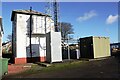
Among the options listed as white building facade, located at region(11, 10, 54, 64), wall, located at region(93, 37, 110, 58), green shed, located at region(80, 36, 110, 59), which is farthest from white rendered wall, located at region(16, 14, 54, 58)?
wall, located at region(93, 37, 110, 58)

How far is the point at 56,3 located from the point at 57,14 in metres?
1.91

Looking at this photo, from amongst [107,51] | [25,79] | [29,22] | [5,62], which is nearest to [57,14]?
[29,22]

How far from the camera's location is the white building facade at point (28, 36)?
99.3 ft

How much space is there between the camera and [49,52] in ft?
90.7

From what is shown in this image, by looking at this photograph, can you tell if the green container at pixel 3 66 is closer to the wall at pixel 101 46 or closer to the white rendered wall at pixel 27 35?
the white rendered wall at pixel 27 35

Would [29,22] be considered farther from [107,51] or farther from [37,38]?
[107,51]

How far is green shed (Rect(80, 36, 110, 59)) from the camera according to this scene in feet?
91.0

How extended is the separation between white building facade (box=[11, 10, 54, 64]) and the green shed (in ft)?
19.3

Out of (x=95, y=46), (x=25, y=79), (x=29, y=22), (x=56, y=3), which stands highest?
(x=56, y=3)

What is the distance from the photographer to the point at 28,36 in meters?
30.9

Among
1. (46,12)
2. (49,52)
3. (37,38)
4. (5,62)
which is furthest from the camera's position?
(46,12)

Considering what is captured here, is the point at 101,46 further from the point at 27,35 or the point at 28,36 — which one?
the point at 27,35

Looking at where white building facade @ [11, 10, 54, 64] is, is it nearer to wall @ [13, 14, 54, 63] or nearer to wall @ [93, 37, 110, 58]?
wall @ [13, 14, 54, 63]

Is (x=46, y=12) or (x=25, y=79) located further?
(x=46, y=12)
